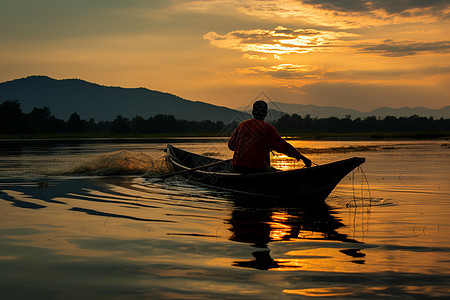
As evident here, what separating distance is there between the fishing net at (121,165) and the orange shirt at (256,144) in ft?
22.7

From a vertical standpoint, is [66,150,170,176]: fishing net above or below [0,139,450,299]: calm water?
above

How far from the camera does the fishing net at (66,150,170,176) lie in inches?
754

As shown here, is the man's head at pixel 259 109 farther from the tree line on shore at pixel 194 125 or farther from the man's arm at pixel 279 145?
the tree line on shore at pixel 194 125

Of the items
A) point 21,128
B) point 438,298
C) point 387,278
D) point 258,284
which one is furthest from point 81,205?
point 21,128

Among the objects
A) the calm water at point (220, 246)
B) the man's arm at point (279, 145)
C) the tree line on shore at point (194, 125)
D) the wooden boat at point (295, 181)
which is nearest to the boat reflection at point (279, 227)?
the calm water at point (220, 246)

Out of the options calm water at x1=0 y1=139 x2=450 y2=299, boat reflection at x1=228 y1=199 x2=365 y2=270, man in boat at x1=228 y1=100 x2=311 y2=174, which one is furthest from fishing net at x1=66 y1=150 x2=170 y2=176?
boat reflection at x1=228 y1=199 x2=365 y2=270

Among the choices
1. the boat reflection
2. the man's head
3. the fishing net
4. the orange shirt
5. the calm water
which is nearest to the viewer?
the calm water

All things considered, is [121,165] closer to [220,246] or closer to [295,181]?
[295,181]

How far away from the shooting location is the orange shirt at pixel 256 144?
11.4m

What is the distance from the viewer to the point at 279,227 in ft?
27.5

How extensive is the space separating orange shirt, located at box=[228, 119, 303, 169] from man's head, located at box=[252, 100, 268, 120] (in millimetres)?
135

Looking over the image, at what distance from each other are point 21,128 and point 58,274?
353 ft

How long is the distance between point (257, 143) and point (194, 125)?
150921mm

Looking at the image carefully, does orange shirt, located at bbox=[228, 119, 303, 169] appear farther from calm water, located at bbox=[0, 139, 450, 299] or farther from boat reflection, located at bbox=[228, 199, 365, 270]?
boat reflection, located at bbox=[228, 199, 365, 270]
